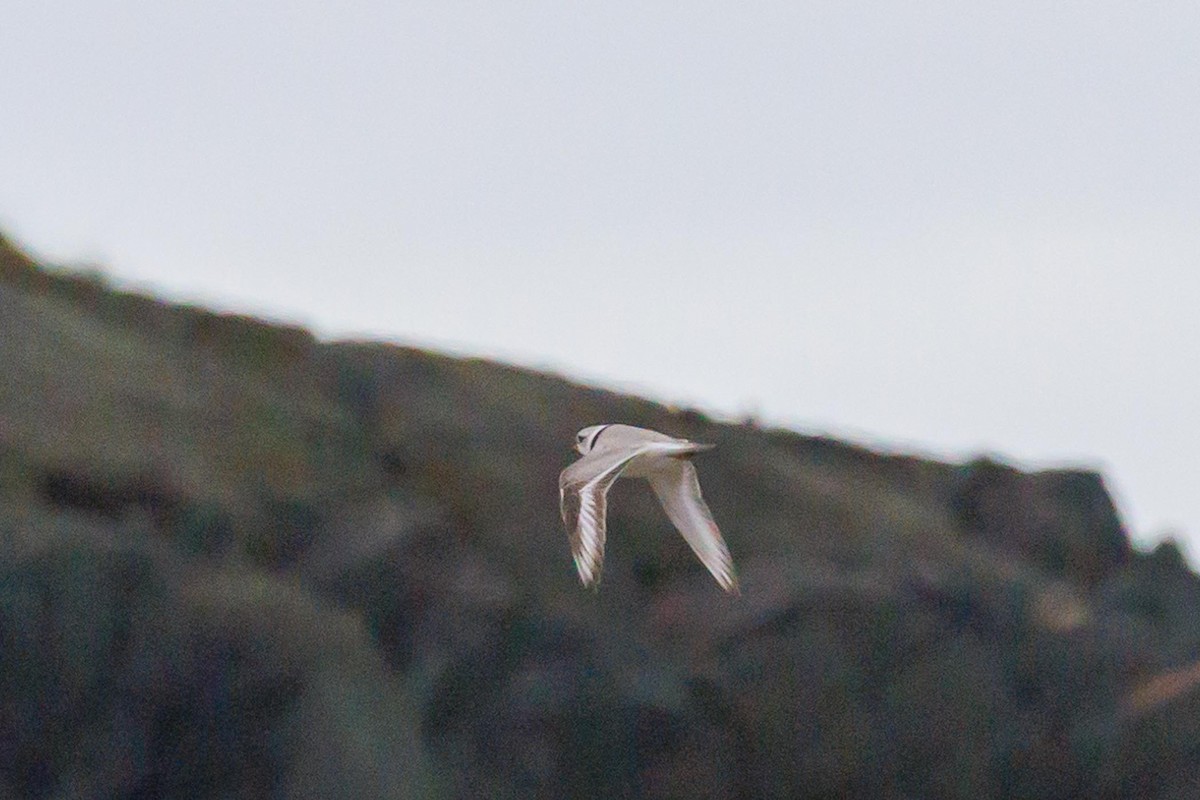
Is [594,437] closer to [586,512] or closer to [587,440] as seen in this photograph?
[587,440]

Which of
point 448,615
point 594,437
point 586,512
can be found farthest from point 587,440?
point 448,615

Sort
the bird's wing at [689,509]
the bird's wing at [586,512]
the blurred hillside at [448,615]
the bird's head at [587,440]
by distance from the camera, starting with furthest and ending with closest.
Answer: the blurred hillside at [448,615]
the bird's head at [587,440]
the bird's wing at [689,509]
the bird's wing at [586,512]

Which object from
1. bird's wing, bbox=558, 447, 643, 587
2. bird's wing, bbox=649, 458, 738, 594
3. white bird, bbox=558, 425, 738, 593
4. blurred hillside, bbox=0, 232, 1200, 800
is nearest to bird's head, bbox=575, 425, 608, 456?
→ white bird, bbox=558, 425, 738, 593

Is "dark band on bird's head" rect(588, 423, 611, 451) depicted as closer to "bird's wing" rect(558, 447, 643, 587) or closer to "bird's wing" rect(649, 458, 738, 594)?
"bird's wing" rect(649, 458, 738, 594)

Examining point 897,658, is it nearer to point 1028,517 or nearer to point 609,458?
point 1028,517

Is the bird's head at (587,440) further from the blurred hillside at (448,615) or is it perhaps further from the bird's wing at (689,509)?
the blurred hillside at (448,615)

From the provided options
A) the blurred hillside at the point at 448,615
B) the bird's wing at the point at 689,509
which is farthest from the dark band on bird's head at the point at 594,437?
the blurred hillside at the point at 448,615

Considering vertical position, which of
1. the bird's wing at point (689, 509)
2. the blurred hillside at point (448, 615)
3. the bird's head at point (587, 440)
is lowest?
the blurred hillside at point (448, 615)
